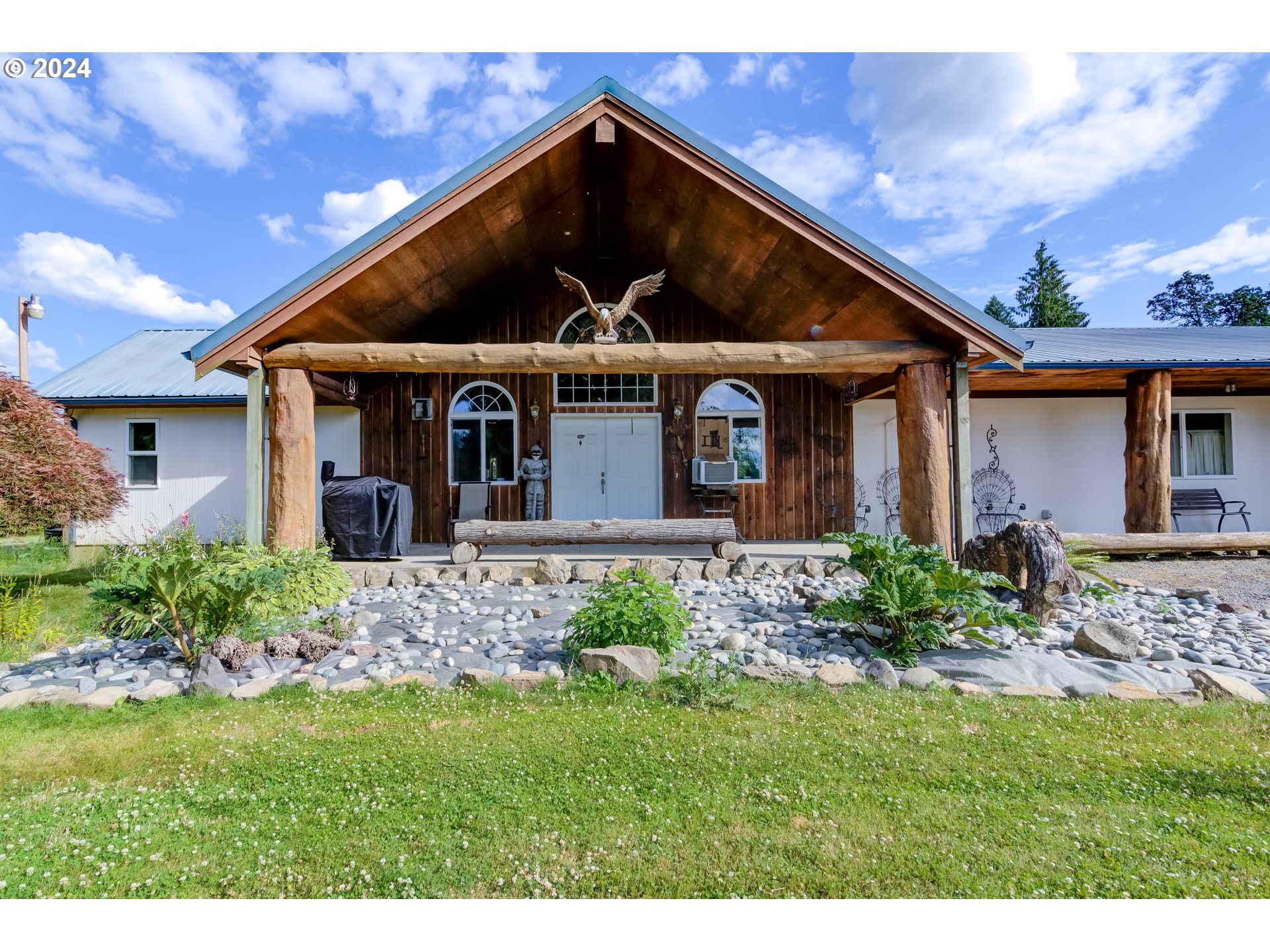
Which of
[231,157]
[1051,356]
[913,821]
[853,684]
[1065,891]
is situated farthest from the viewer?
[1051,356]

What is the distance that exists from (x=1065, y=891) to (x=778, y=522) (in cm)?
840

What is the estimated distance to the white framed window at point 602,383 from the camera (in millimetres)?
10039

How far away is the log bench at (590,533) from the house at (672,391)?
5.94 feet

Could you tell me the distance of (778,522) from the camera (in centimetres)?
Answer: 1009

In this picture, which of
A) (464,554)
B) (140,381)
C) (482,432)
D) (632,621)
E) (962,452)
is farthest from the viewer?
(140,381)

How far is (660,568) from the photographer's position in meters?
6.85

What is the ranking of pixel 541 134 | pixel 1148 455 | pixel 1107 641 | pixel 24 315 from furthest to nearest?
1. pixel 24 315
2. pixel 1148 455
3. pixel 541 134
4. pixel 1107 641

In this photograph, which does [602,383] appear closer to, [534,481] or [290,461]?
[534,481]

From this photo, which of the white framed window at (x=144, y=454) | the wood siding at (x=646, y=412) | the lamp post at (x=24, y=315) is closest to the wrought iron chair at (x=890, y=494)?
the wood siding at (x=646, y=412)

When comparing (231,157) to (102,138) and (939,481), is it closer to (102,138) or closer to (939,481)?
(102,138)

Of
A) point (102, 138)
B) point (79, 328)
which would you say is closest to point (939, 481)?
point (102, 138)

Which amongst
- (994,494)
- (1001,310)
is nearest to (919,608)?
(994,494)

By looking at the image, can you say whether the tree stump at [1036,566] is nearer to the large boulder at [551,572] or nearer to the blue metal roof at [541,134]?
the blue metal roof at [541,134]

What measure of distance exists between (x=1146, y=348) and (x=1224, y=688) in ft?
29.4
